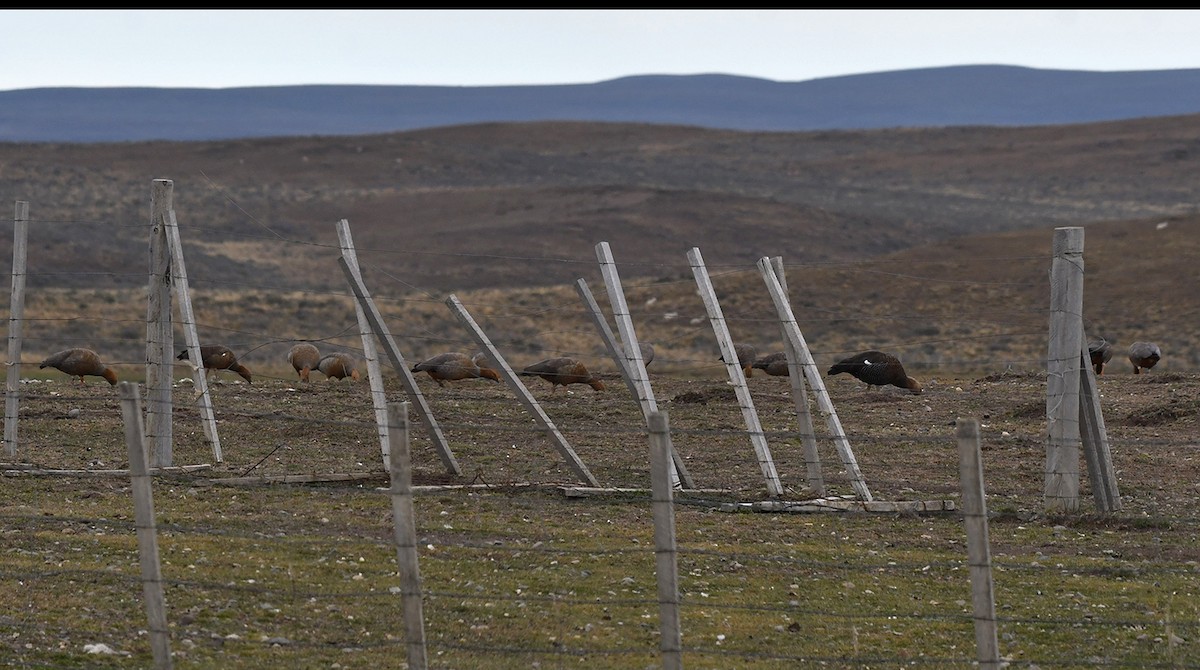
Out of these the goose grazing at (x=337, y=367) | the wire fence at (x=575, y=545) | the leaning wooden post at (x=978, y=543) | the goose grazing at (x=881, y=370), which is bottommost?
the wire fence at (x=575, y=545)

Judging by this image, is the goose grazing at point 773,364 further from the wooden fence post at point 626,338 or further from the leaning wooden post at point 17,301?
the leaning wooden post at point 17,301

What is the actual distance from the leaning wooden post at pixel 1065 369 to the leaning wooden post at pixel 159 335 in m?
7.16

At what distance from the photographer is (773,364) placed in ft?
69.2

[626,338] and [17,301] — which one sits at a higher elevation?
[17,301]

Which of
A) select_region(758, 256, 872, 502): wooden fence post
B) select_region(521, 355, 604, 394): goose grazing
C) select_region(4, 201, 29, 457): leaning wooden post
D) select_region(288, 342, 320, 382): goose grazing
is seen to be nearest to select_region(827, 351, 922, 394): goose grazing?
select_region(521, 355, 604, 394): goose grazing

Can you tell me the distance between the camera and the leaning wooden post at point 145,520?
23.4 ft

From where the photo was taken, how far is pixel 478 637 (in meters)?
8.81

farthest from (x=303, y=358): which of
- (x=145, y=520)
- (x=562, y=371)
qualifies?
(x=145, y=520)

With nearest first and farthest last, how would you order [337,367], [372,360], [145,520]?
[145,520]
[372,360]
[337,367]

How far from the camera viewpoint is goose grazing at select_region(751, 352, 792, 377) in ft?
66.7

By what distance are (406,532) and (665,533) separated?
1.13m

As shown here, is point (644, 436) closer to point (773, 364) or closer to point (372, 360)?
point (372, 360)

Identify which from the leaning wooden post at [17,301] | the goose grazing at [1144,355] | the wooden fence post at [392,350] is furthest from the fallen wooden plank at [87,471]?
the goose grazing at [1144,355]

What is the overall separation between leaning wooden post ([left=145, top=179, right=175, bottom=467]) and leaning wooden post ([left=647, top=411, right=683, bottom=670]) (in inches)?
293
